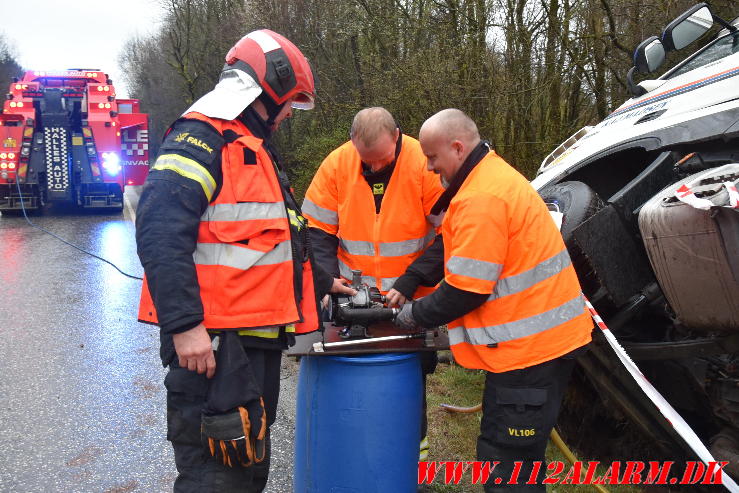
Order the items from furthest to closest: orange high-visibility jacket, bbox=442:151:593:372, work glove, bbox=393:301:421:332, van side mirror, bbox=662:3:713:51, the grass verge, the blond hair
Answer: van side mirror, bbox=662:3:713:51 < the grass verge < the blond hair < work glove, bbox=393:301:421:332 < orange high-visibility jacket, bbox=442:151:593:372

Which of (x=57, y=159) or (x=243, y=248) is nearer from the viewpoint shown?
(x=243, y=248)

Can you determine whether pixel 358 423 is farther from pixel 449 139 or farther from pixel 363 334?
pixel 449 139

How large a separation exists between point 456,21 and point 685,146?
545cm

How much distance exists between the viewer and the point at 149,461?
11.2ft

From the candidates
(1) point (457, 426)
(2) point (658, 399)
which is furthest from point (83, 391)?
(2) point (658, 399)

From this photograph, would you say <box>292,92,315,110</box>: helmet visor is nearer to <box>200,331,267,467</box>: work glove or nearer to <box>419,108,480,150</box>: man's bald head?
<box>419,108,480,150</box>: man's bald head

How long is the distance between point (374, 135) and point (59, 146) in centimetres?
1164

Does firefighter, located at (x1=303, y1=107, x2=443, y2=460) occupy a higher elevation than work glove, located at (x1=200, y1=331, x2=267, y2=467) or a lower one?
higher

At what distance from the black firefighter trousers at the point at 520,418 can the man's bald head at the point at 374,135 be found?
119 centimetres

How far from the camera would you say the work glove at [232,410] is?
2137 millimetres

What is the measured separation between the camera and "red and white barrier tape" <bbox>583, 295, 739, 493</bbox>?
2.54 metres

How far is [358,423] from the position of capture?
261 centimetres

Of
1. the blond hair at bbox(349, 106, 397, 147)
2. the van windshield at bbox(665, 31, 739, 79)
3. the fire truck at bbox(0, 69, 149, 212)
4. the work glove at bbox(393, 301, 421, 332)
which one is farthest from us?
the fire truck at bbox(0, 69, 149, 212)

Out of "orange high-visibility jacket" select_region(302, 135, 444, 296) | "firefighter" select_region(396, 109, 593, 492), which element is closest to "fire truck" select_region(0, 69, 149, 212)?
"orange high-visibility jacket" select_region(302, 135, 444, 296)
